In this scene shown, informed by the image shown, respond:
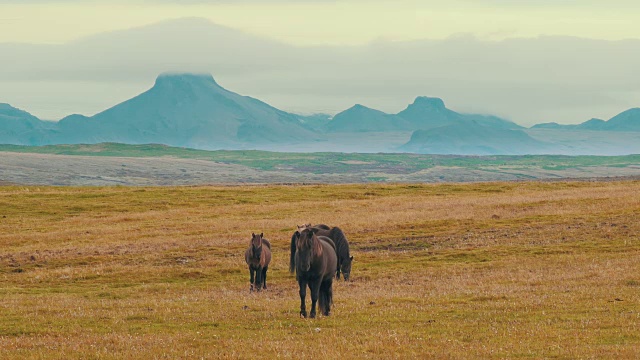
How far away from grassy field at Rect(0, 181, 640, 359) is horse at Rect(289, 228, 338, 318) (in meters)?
0.78

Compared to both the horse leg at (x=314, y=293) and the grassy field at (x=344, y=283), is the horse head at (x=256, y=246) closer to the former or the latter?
the grassy field at (x=344, y=283)

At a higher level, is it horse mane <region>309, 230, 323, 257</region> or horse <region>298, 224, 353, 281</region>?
horse mane <region>309, 230, 323, 257</region>

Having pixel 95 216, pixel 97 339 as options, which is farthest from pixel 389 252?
pixel 95 216

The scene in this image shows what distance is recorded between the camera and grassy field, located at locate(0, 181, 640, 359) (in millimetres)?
19328

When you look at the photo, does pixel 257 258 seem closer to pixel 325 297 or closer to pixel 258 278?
pixel 258 278

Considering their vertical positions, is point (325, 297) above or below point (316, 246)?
below

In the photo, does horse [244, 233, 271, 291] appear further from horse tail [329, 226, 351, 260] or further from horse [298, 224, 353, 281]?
horse tail [329, 226, 351, 260]

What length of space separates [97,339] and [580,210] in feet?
156

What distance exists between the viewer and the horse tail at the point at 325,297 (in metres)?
23.7

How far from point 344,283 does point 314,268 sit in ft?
40.7

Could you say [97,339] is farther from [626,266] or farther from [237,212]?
[237,212]

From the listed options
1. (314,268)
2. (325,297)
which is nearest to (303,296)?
(314,268)

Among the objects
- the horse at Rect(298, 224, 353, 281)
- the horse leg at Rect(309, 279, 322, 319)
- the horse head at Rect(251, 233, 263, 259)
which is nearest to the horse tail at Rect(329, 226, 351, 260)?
the horse at Rect(298, 224, 353, 281)

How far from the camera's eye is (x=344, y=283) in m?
34.8
